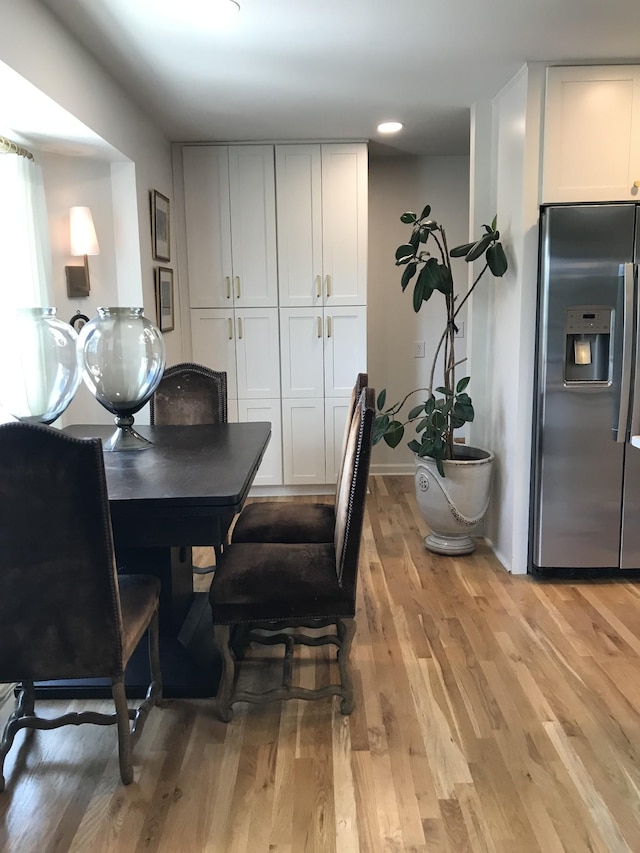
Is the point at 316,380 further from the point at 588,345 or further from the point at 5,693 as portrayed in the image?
the point at 5,693

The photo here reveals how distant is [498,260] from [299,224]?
5.45 feet

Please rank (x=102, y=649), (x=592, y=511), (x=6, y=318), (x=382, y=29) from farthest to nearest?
1. (x=592, y=511)
2. (x=6, y=318)
3. (x=382, y=29)
4. (x=102, y=649)

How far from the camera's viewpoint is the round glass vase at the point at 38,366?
232 cm

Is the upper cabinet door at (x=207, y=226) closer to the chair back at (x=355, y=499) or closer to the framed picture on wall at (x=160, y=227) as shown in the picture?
the framed picture on wall at (x=160, y=227)

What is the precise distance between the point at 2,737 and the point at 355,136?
150 inches

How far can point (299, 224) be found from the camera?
4441 millimetres

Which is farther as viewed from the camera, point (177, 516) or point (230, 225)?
point (230, 225)

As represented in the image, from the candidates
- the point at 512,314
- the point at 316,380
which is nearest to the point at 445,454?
the point at 512,314

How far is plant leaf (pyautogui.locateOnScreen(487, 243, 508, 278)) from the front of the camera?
3240 mm

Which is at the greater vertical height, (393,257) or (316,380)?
(393,257)

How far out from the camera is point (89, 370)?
2373 mm

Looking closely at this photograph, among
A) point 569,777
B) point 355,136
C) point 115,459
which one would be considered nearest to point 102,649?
point 115,459

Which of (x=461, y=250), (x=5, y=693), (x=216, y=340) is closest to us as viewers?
(x=5, y=693)

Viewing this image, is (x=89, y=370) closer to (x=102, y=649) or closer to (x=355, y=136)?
(x=102, y=649)
